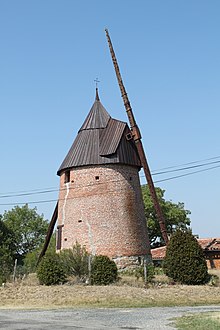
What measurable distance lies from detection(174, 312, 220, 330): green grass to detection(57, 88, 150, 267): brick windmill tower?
16264 mm

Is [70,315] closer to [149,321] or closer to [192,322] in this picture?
[149,321]

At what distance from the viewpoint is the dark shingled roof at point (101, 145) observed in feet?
102

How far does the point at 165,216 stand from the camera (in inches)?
2216

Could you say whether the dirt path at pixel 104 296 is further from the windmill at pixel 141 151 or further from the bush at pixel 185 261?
the windmill at pixel 141 151

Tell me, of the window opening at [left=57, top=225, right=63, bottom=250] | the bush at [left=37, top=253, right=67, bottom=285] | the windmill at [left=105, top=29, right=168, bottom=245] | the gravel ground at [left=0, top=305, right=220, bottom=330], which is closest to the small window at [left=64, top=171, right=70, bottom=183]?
the window opening at [left=57, top=225, right=63, bottom=250]

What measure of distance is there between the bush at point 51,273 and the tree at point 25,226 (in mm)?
33436

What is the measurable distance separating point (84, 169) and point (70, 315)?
16.3 metres

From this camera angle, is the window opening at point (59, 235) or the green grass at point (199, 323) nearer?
the green grass at point (199, 323)

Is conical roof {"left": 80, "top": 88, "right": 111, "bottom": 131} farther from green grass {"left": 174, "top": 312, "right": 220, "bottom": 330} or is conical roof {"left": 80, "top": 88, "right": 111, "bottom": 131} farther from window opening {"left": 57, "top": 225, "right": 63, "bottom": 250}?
green grass {"left": 174, "top": 312, "right": 220, "bottom": 330}

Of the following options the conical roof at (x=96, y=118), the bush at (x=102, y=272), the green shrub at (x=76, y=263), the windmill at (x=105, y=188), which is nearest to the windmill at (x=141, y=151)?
the windmill at (x=105, y=188)

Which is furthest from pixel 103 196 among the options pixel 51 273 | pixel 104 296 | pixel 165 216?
pixel 165 216

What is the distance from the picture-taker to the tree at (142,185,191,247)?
2160 inches

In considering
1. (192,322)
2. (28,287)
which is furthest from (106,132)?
(192,322)

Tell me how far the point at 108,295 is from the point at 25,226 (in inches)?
1565
